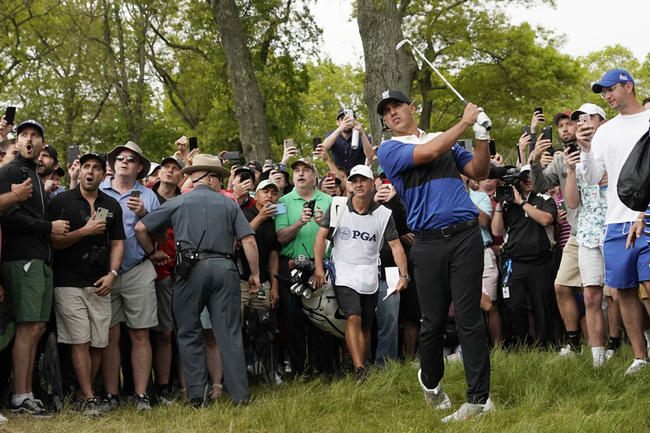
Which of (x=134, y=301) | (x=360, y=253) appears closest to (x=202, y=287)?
(x=134, y=301)

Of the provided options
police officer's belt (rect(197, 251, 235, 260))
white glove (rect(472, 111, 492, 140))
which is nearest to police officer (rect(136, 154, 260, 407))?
police officer's belt (rect(197, 251, 235, 260))

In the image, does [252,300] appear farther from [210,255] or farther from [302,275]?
[210,255]

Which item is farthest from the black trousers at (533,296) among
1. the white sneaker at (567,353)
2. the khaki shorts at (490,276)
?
the white sneaker at (567,353)

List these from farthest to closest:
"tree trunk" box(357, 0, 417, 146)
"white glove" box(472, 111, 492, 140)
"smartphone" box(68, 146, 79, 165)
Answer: "tree trunk" box(357, 0, 417, 146) < "smartphone" box(68, 146, 79, 165) < "white glove" box(472, 111, 492, 140)

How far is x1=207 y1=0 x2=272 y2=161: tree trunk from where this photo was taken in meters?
14.9

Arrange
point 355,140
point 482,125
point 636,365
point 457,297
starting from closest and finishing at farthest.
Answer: point 482,125 < point 457,297 < point 636,365 < point 355,140

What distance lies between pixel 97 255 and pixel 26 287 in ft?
2.17

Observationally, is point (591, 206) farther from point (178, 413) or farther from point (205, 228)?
point (178, 413)

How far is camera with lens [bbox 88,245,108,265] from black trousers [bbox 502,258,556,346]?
189 inches

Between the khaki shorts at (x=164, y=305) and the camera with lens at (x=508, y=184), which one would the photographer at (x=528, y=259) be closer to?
the camera with lens at (x=508, y=184)

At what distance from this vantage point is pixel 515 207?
855cm

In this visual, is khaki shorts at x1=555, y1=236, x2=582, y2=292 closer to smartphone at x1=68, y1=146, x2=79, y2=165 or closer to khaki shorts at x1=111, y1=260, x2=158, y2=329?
khaki shorts at x1=111, y1=260, x2=158, y2=329

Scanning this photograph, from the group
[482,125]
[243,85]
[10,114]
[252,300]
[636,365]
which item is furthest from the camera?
[243,85]

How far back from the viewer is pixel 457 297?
5.21 metres
